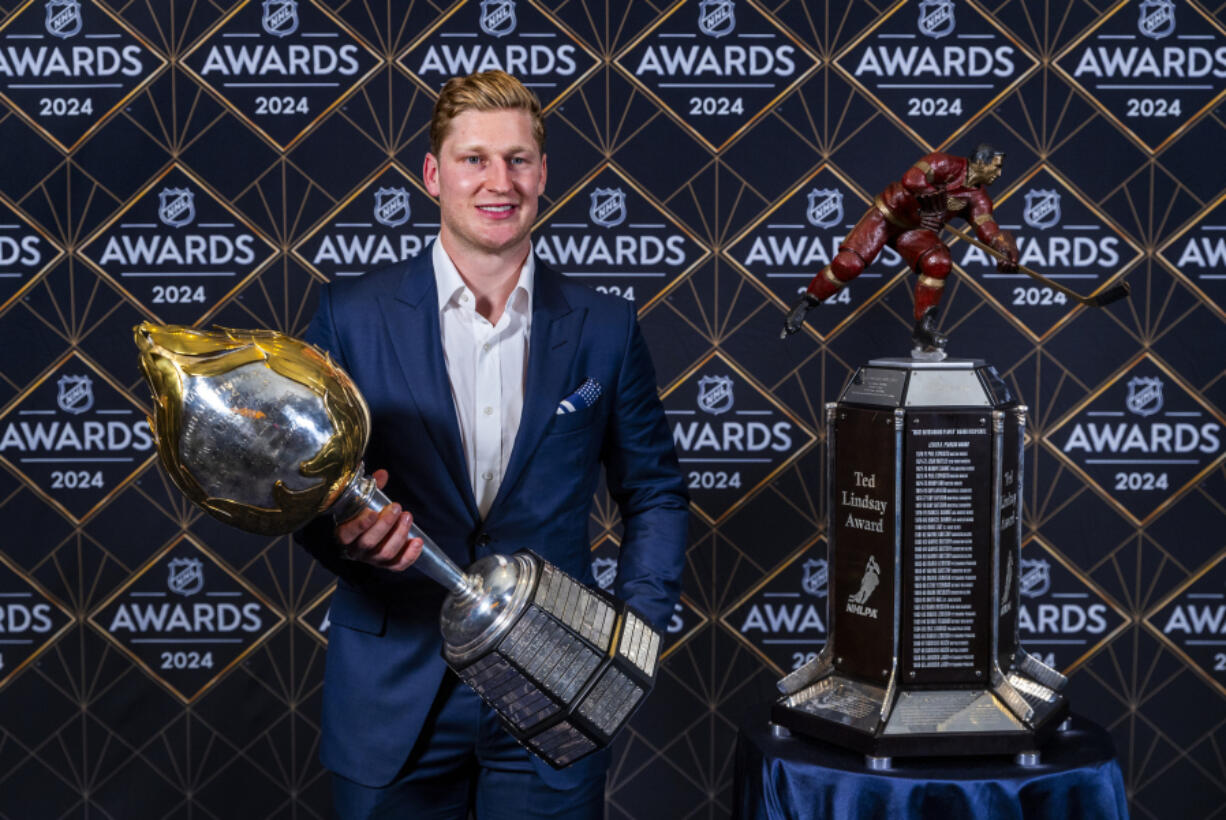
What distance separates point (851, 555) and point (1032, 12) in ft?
4.60

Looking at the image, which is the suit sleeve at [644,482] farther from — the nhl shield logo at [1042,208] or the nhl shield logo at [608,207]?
the nhl shield logo at [1042,208]

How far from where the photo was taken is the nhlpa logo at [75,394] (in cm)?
242

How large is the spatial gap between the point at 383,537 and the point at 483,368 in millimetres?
359

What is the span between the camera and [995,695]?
1600mm

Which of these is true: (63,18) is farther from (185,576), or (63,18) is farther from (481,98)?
(481,98)

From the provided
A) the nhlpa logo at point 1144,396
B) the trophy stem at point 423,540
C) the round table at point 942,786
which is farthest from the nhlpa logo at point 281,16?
the nhlpa logo at point 1144,396

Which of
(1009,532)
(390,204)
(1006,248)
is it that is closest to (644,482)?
(1009,532)

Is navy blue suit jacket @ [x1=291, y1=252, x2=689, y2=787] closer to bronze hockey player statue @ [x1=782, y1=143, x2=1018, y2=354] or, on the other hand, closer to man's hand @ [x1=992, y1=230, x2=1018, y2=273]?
bronze hockey player statue @ [x1=782, y1=143, x2=1018, y2=354]

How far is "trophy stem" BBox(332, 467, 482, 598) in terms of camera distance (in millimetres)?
1223

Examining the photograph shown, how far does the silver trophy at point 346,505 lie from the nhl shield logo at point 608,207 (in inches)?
48.6

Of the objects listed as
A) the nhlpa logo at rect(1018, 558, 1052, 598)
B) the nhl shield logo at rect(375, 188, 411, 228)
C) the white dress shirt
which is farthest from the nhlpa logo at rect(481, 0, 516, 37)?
the nhlpa logo at rect(1018, 558, 1052, 598)

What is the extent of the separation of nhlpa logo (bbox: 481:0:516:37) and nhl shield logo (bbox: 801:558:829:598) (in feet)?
4.54

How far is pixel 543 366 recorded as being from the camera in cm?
151

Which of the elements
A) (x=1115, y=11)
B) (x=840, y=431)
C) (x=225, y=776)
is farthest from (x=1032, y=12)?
(x=225, y=776)
